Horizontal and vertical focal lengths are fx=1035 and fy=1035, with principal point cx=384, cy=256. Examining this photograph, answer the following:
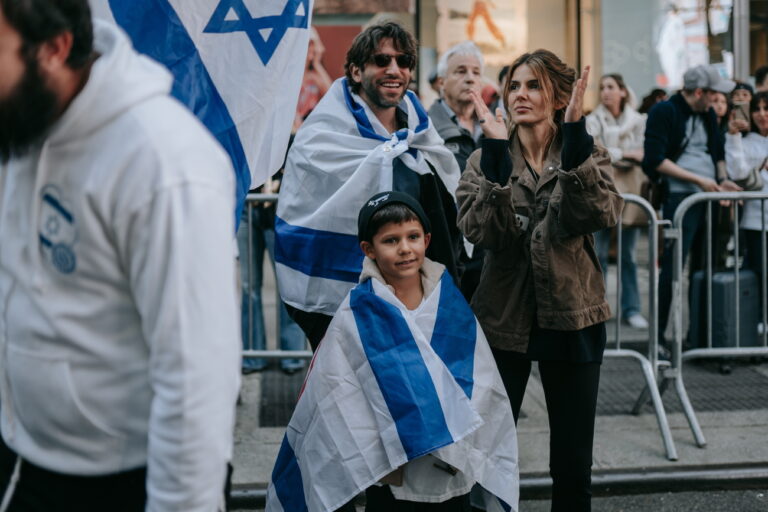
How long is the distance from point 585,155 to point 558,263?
15.8 inches

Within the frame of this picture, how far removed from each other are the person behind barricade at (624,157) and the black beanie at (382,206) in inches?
179

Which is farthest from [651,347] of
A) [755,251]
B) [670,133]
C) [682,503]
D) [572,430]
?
[572,430]

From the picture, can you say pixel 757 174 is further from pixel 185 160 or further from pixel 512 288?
pixel 185 160

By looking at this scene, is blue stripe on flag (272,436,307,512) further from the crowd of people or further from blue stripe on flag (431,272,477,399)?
blue stripe on flag (431,272,477,399)

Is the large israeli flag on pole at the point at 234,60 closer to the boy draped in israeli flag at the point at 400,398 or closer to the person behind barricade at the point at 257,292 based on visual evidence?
the boy draped in israeli flag at the point at 400,398

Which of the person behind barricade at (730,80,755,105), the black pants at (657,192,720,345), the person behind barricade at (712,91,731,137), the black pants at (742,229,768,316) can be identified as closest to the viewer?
the black pants at (657,192,720,345)

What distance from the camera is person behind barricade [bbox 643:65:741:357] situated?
295 inches

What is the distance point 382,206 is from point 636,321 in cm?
524

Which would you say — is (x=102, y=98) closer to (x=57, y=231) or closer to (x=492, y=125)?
(x=57, y=231)

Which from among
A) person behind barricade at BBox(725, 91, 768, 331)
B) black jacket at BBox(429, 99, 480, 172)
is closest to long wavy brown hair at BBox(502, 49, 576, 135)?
black jacket at BBox(429, 99, 480, 172)

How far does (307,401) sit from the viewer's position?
3.71m

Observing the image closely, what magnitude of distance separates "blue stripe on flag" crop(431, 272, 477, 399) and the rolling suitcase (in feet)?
12.0

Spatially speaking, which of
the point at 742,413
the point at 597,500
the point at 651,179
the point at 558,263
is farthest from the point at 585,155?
the point at 651,179

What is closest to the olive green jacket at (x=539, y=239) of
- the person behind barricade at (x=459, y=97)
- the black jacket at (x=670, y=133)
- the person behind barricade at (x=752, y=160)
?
the person behind barricade at (x=459, y=97)
